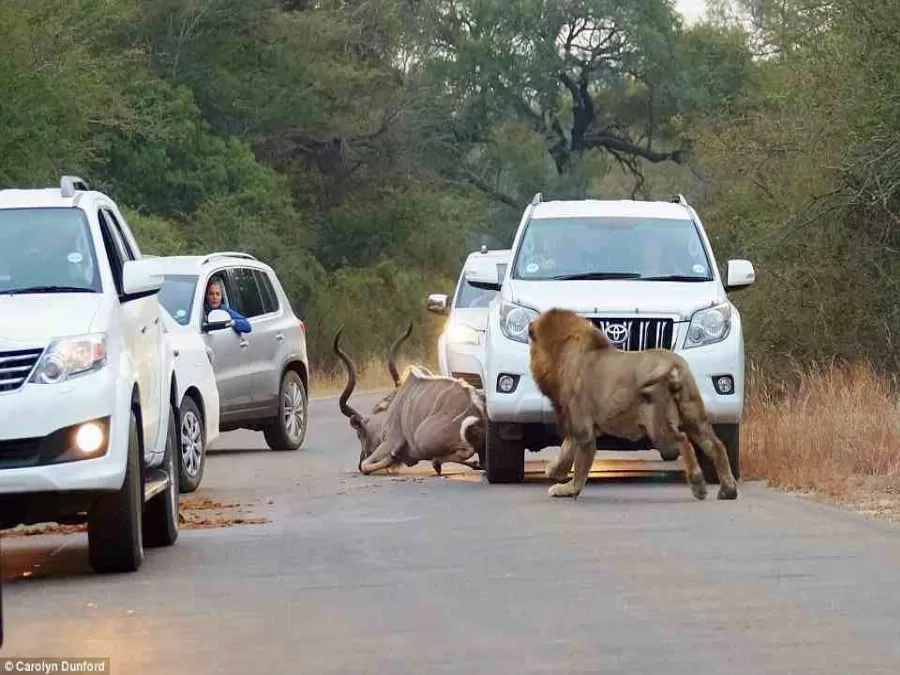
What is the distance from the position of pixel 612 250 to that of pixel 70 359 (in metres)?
7.01

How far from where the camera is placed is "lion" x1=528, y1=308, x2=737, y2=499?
580 inches

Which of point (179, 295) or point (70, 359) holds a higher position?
point (70, 359)

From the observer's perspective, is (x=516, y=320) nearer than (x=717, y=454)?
No

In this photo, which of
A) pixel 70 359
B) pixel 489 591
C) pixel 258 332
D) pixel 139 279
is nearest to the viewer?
pixel 489 591

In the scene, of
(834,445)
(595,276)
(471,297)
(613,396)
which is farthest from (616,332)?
(471,297)

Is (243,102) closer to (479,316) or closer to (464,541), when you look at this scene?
(479,316)

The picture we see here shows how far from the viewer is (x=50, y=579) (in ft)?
37.4

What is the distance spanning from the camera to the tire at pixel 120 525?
11.3 metres

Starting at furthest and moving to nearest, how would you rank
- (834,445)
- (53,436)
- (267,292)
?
1. (267,292)
2. (834,445)
3. (53,436)

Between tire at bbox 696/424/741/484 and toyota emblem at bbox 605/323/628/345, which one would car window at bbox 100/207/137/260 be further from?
tire at bbox 696/424/741/484

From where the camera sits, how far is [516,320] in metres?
16.4

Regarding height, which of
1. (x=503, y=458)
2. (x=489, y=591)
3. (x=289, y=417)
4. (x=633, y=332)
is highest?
(x=633, y=332)

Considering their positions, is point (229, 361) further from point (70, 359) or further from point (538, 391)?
point (70, 359)

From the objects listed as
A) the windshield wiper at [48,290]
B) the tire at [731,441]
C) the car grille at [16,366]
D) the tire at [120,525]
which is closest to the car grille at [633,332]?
the tire at [731,441]
